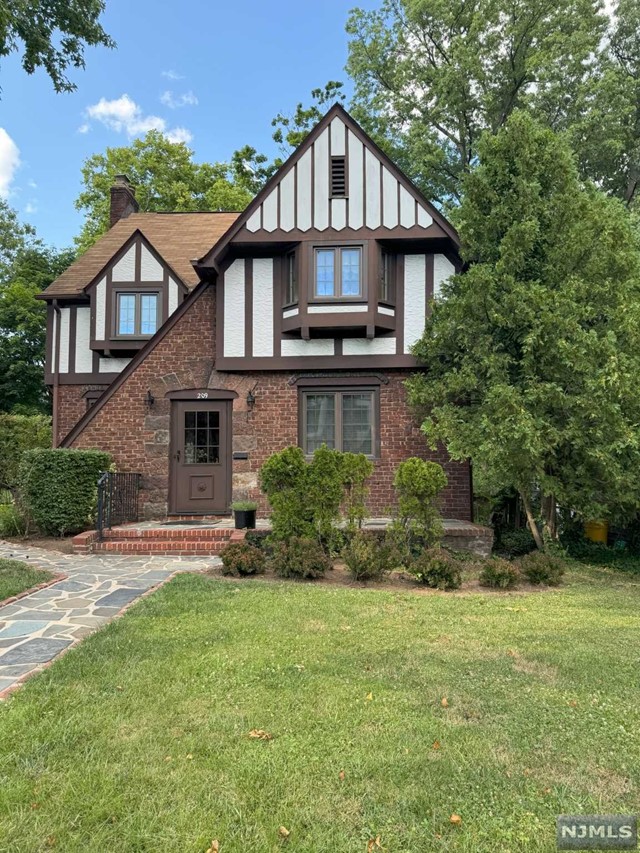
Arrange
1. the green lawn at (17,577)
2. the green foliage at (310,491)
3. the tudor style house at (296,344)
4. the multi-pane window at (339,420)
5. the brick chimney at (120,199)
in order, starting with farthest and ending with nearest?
the brick chimney at (120,199)
the multi-pane window at (339,420)
the tudor style house at (296,344)
the green foliage at (310,491)
the green lawn at (17,577)

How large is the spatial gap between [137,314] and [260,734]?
12.5 m

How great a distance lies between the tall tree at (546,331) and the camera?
26.0 feet

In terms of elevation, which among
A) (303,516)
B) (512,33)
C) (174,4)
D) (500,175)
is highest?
(512,33)

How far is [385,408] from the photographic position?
11289 mm

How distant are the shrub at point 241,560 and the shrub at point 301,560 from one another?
26 centimetres

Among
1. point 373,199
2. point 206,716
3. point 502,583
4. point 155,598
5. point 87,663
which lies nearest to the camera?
point 206,716

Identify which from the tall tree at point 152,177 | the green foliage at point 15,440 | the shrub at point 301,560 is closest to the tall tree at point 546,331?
the shrub at point 301,560

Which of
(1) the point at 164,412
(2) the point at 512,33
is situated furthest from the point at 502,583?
(2) the point at 512,33

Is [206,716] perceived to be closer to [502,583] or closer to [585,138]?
[502,583]

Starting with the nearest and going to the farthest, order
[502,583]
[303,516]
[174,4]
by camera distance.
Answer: [502,583] → [303,516] → [174,4]

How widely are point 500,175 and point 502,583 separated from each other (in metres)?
6.69

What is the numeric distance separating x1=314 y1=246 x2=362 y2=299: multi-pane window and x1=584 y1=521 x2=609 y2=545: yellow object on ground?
6758mm

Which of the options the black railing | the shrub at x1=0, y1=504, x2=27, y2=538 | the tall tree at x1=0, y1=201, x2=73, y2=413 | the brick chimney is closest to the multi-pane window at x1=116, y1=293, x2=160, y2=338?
the black railing

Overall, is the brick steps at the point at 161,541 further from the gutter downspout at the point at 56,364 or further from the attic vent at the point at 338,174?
the attic vent at the point at 338,174
